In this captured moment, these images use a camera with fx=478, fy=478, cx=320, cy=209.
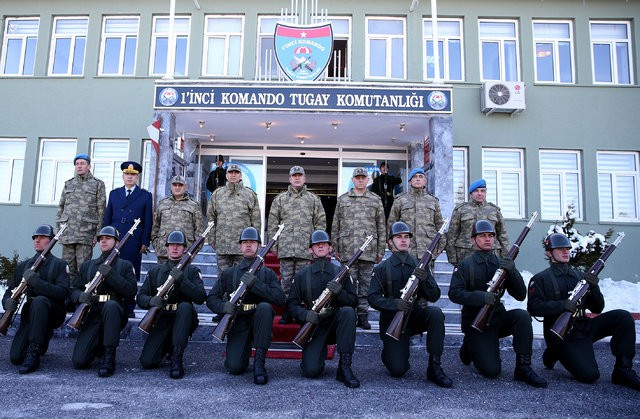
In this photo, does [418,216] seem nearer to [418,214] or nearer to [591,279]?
[418,214]

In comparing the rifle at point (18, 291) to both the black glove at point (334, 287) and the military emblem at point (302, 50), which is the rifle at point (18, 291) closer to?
the black glove at point (334, 287)

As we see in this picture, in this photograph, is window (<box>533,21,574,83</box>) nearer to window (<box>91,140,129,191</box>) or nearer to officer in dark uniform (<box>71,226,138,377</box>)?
window (<box>91,140,129,191</box>)

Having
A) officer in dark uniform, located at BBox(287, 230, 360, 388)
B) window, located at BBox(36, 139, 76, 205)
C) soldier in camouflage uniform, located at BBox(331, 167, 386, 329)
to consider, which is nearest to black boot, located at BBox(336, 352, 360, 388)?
officer in dark uniform, located at BBox(287, 230, 360, 388)

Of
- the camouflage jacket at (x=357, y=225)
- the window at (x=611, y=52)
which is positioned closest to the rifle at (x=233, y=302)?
the camouflage jacket at (x=357, y=225)

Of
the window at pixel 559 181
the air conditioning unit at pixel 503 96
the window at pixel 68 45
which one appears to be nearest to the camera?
the air conditioning unit at pixel 503 96

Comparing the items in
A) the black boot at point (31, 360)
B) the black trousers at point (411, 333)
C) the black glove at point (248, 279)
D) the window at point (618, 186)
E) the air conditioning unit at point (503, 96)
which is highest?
the air conditioning unit at point (503, 96)

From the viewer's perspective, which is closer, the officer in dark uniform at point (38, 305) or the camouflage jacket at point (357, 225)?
the officer in dark uniform at point (38, 305)

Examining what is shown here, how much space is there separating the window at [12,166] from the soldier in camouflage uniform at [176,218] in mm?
7297

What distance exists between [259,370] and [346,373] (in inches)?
34.8

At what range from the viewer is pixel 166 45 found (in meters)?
12.7

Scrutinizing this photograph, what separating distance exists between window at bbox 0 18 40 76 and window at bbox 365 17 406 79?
8.97 metres

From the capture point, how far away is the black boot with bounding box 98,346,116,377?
491cm

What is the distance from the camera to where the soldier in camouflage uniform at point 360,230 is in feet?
22.4

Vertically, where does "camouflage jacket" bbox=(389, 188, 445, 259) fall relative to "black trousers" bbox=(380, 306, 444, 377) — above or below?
above
